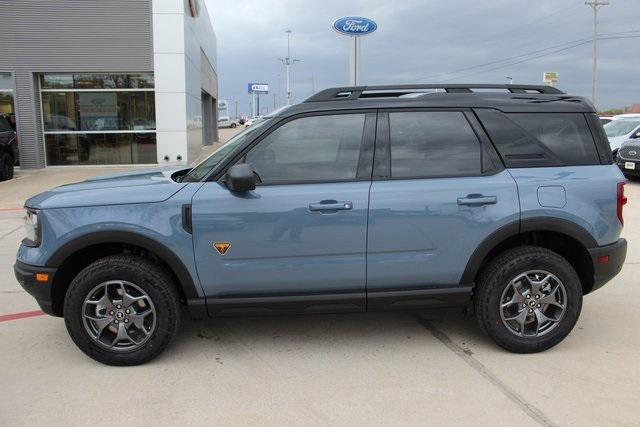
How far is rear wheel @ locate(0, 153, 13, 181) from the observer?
14.5 metres

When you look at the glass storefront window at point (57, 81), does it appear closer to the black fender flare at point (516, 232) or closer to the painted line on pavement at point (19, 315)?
the painted line on pavement at point (19, 315)

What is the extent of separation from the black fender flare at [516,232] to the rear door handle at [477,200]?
20cm

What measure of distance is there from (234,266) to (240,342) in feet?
2.75

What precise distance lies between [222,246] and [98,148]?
15.3 m

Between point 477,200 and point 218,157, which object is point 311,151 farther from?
point 477,200

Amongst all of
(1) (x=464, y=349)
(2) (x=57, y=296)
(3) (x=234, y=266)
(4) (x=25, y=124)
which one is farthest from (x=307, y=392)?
(4) (x=25, y=124)

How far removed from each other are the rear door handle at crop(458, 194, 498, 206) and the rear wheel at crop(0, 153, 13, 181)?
46.7 ft

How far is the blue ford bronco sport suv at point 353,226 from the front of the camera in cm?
362

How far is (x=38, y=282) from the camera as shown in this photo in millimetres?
3695

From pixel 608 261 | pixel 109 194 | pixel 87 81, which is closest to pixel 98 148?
pixel 87 81

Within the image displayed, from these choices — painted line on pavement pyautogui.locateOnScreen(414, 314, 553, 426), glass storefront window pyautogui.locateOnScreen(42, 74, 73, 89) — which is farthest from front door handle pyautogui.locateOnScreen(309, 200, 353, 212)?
glass storefront window pyautogui.locateOnScreen(42, 74, 73, 89)

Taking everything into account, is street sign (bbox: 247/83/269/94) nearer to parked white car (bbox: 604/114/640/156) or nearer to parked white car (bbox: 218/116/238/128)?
parked white car (bbox: 218/116/238/128)

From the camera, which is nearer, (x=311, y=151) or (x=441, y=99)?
(x=311, y=151)

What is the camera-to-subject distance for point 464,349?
4.04 m
